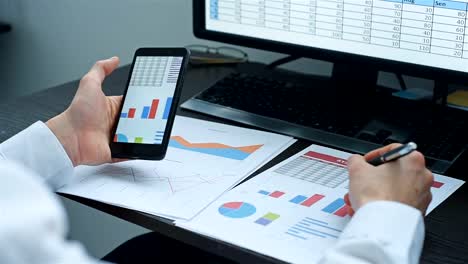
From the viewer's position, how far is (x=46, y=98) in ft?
3.71

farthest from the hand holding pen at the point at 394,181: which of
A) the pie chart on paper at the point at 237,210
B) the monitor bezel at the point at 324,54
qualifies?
the monitor bezel at the point at 324,54

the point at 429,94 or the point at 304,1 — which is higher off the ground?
the point at 304,1

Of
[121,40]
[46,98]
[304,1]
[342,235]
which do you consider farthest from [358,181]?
[121,40]

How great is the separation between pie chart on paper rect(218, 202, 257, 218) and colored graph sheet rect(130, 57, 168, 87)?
8.8 inches

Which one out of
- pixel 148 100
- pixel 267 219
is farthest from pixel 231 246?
pixel 148 100

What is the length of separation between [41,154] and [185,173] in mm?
180

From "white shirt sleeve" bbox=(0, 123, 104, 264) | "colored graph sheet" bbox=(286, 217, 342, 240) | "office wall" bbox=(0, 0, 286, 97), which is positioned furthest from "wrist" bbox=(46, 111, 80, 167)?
"office wall" bbox=(0, 0, 286, 97)

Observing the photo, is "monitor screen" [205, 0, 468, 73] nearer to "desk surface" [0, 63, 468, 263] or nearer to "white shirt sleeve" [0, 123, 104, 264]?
"desk surface" [0, 63, 468, 263]

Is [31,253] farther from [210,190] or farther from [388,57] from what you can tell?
[388,57]

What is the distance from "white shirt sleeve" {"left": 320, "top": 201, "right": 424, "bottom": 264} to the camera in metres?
0.64

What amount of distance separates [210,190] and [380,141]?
0.26 m

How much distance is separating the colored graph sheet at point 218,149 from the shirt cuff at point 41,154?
16 cm

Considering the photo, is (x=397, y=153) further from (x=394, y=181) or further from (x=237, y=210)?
(x=237, y=210)

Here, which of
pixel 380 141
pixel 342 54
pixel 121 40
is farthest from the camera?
pixel 121 40
